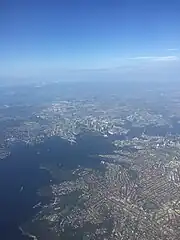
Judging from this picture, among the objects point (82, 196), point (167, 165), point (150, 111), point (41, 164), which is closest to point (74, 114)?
point (150, 111)

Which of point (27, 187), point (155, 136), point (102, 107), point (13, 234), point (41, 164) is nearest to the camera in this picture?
point (13, 234)

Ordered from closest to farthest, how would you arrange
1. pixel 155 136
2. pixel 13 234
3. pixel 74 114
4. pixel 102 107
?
pixel 13 234
pixel 155 136
pixel 74 114
pixel 102 107

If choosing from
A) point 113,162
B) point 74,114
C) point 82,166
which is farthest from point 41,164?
point 74,114

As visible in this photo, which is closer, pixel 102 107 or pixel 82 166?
pixel 82 166

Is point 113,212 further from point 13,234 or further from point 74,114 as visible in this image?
point 74,114

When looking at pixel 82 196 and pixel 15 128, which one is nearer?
pixel 82 196

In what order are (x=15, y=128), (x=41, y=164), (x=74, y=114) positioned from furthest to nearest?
(x=74, y=114) < (x=15, y=128) < (x=41, y=164)

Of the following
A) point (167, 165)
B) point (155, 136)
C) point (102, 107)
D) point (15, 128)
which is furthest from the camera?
point (102, 107)

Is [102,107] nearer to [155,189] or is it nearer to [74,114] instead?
[74,114]
